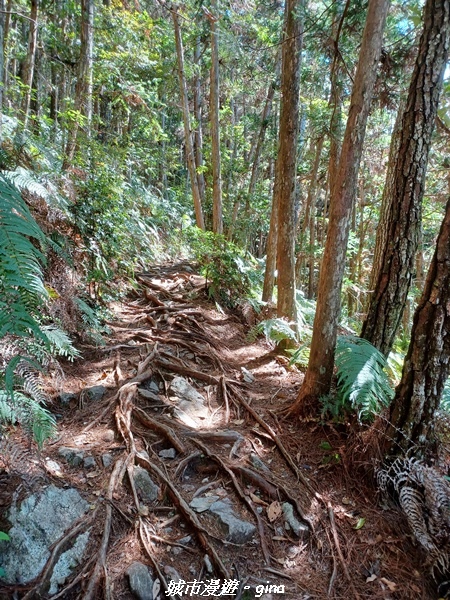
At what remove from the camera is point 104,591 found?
6.33 feet

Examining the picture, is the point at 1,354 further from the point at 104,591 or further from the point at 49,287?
the point at 104,591

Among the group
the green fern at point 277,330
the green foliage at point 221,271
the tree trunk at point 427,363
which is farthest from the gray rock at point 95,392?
the green foliage at point 221,271

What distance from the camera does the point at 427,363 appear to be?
264 cm

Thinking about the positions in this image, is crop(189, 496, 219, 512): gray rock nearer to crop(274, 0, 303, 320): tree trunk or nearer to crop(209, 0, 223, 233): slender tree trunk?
crop(274, 0, 303, 320): tree trunk

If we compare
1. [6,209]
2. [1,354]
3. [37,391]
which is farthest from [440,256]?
[1,354]

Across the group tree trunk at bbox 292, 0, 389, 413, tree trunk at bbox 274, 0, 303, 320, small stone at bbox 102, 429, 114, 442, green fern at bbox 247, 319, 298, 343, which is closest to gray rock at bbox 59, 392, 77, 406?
small stone at bbox 102, 429, 114, 442

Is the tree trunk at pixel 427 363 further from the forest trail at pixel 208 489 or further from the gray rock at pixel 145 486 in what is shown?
the gray rock at pixel 145 486

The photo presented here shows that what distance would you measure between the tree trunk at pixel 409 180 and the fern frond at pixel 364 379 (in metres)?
0.37

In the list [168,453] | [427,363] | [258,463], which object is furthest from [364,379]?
[168,453]

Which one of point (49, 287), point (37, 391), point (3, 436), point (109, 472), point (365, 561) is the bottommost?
point (365, 561)

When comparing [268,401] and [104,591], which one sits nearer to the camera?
[104,591]

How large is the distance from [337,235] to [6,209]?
107 inches

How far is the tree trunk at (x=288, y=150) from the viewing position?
16.9 feet

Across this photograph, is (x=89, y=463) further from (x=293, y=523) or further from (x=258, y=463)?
(x=293, y=523)
